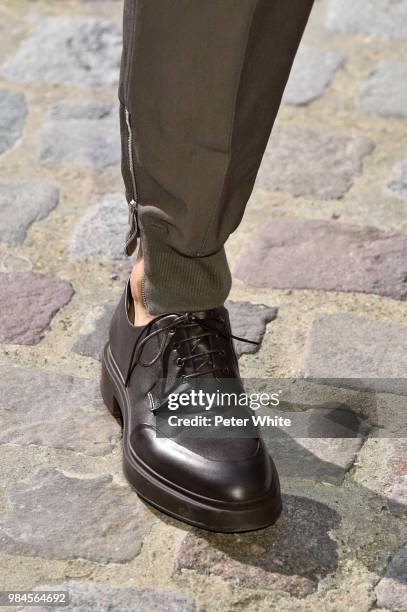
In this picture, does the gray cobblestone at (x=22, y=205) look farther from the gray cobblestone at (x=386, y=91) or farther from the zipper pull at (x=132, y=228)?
the gray cobblestone at (x=386, y=91)

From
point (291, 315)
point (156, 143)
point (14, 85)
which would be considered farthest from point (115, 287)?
point (14, 85)

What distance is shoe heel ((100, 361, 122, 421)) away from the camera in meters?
1.85

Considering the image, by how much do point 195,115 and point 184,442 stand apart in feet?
1.68

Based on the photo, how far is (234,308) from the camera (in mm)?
2172

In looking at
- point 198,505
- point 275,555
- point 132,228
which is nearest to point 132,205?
point 132,228

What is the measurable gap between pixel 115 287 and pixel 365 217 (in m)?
0.65

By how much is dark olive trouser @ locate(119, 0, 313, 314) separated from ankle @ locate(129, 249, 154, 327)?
0.30ft

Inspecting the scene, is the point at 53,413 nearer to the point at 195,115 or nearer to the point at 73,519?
the point at 73,519

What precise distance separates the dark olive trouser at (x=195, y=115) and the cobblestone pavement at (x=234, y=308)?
0.37 m

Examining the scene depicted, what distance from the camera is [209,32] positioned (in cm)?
144

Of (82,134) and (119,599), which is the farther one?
(82,134)

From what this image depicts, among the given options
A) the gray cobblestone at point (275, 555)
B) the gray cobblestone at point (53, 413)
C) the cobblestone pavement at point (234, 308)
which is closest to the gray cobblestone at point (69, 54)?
the cobblestone pavement at point (234, 308)

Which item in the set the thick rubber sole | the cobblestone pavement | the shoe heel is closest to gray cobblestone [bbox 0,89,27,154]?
the cobblestone pavement

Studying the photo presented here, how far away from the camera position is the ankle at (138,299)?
179 centimetres
